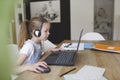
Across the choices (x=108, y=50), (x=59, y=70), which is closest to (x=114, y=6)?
(x=108, y=50)

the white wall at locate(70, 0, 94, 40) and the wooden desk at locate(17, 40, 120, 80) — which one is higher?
the white wall at locate(70, 0, 94, 40)

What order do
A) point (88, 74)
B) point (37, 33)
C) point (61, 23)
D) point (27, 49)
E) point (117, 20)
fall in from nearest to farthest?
point (88, 74), point (27, 49), point (37, 33), point (117, 20), point (61, 23)

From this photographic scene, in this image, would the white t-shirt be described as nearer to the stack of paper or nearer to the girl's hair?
the girl's hair

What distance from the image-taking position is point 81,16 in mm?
4402

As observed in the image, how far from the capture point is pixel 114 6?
4.16 meters

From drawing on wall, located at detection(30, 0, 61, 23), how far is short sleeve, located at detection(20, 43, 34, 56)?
292cm

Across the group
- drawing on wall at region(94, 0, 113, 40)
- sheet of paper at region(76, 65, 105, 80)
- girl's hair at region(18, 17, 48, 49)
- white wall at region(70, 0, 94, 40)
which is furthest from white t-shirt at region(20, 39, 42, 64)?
drawing on wall at region(94, 0, 113, 40)

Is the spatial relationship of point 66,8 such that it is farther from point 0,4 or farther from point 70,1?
point 0,4

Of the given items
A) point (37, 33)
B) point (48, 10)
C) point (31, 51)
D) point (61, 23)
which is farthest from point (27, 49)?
point (48, 10)

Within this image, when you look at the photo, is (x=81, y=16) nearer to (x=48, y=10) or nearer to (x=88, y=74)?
(x=48, y=10)

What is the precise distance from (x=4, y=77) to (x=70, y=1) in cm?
423

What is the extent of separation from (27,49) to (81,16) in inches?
119

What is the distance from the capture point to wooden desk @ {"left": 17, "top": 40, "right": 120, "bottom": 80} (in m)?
1.04

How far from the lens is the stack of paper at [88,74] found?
102 centimetres
